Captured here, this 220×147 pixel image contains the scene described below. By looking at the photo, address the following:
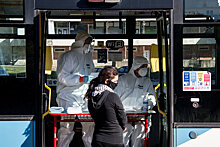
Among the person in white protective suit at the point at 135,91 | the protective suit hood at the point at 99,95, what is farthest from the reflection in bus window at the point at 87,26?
the protective suit hood at the point at 99,95

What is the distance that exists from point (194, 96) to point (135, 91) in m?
1.39

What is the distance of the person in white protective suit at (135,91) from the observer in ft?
16.8

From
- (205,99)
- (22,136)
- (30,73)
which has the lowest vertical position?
(22,136)

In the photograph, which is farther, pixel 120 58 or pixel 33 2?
pixel 120 58

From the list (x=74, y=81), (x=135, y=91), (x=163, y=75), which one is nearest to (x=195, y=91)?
(x=163, y=75)

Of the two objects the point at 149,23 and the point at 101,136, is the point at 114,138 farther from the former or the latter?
the point at 149,23

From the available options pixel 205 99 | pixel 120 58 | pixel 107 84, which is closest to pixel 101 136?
pixel 107 84

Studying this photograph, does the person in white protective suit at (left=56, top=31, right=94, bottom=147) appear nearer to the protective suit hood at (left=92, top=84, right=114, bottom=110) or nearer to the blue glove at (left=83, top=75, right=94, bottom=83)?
the blue glove at (left=83, top=75, right=94, bottom=83)

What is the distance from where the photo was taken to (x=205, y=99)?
159 inches

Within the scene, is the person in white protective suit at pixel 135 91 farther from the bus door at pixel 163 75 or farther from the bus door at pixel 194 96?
the bus door at pixel 194 96

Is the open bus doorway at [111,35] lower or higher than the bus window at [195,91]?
higher

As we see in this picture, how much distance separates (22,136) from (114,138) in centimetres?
117

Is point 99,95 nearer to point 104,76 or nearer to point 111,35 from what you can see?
point 104,76

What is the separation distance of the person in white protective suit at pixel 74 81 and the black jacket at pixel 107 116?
1354mm
